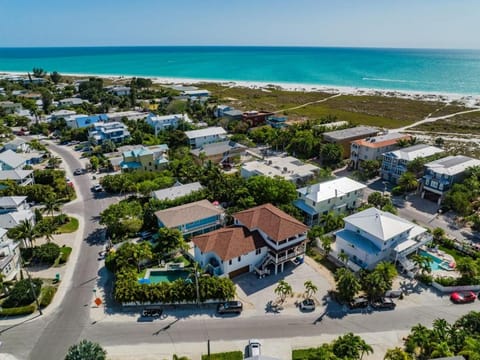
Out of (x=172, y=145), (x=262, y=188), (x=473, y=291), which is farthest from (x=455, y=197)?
(x=172, y=145)

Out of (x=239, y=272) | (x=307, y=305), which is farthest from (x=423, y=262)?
(x=239, y=272)

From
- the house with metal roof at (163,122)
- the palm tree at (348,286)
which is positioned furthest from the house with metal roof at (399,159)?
the house with metal roof at (163,122)

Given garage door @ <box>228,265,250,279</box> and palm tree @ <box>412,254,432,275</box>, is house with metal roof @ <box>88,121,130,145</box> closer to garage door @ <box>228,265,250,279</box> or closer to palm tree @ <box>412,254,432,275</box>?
garage door @ <box>228,265,250,279</box>

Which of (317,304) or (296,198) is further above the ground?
(296,198)

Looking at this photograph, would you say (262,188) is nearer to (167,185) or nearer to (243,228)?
(243,228)

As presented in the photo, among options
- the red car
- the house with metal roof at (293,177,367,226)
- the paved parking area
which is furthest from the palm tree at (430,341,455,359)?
the house with metal roof at (293,177,367,226)

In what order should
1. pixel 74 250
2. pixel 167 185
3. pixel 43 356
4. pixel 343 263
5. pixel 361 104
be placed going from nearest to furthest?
pixel 43 356, pixel 343 263, pixel 74 250, pixel 167 185, pixel 361 104
